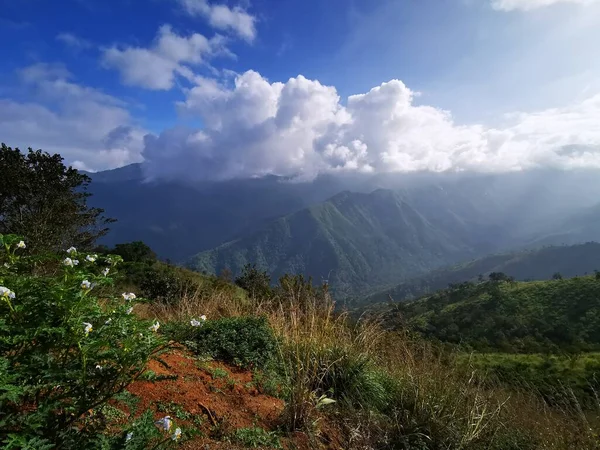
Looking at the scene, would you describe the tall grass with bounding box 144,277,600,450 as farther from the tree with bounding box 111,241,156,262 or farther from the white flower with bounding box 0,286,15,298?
the tree with bounding box 111,241,156,262

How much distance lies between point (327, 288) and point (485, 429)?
3104 millimetres

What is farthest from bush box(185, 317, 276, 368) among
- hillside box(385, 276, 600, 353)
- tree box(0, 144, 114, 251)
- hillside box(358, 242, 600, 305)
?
hillside box(358, 242, 600, 305)

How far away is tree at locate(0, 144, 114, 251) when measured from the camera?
11617mm

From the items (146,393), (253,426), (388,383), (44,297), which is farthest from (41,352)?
(388,383)

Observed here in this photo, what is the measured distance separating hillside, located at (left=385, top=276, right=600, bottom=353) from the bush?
2494 centimetres

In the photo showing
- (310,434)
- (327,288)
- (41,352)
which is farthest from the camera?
(327,288)

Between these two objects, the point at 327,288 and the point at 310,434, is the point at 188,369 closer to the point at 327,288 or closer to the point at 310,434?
the point at 310,434

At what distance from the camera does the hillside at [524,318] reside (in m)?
32.8

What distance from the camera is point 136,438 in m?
1.83

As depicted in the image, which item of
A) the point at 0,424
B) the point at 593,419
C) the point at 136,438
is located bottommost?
the point at 593,419

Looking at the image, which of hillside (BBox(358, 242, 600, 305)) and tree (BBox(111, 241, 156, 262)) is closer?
tree (BBox(111, 241, 156, 262))

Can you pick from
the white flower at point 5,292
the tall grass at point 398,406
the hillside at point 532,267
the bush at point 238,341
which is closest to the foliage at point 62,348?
the white flower at point 5,292

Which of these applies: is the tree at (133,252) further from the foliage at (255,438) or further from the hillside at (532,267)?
the hillside at (532,267)

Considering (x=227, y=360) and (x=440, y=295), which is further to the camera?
(x=440, y=295)
